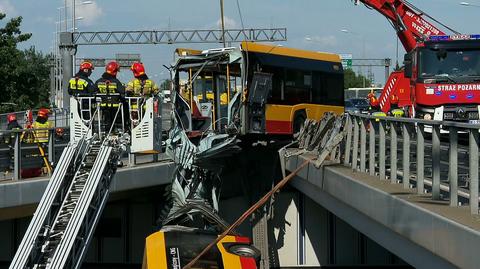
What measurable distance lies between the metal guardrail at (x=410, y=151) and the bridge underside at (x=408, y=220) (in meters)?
0.18

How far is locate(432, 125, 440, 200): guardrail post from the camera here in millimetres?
7965

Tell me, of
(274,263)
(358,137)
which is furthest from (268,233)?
(358,137)

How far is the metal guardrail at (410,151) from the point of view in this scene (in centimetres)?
702

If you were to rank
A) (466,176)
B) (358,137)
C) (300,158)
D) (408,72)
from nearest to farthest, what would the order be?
1. (466,176)
2. (358,137)
3. (300,158)
4. (408,72)

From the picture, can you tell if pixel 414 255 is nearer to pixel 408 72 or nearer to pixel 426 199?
pixel 426 199

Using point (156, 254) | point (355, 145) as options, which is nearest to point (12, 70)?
point (355, 145)

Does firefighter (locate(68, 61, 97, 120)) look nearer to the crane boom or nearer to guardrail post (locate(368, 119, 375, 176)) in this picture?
guardrail post (locate(368, 119, 375, 176))

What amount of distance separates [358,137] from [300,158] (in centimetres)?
372

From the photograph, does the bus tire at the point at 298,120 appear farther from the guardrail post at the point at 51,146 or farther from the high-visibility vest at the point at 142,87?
the guardrail post at the point at 51,146

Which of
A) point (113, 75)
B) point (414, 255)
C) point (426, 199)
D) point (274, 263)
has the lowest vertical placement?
point (274, 263)

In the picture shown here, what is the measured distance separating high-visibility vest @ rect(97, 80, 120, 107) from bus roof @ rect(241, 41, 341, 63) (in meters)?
5.61

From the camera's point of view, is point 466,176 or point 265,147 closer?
point 466,176

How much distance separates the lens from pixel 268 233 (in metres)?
21.9

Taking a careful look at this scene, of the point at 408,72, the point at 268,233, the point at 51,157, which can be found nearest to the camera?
the point at 51,157
